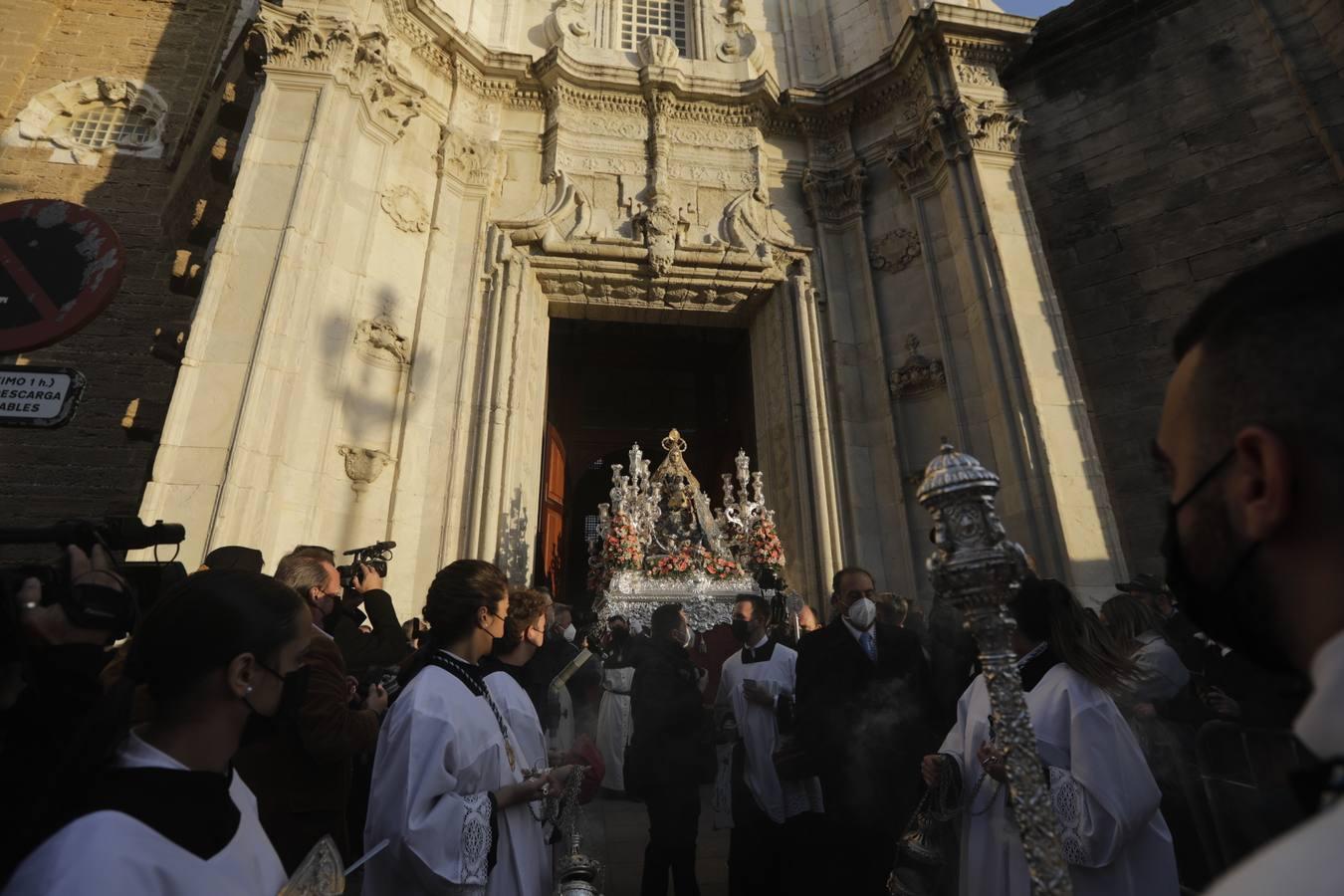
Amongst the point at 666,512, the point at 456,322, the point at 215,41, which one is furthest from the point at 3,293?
the point at 215,41

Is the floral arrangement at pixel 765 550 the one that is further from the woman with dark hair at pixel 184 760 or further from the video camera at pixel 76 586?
the video camera at pixel 76 586

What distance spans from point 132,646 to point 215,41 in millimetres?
16734

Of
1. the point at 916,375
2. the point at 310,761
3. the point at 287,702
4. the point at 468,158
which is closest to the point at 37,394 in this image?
the point at 310,761

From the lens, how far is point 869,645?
3680 millimetres

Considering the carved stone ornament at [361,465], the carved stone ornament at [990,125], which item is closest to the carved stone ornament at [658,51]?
the carved stone ornament at [990,125]

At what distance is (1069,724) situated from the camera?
7.30 ft

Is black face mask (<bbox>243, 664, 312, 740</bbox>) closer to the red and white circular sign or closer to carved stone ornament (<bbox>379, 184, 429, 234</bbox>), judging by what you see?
the red and white circular sign

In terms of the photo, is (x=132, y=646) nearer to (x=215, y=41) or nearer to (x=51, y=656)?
(x=51, y=656)

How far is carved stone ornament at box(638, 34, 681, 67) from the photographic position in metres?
10.4

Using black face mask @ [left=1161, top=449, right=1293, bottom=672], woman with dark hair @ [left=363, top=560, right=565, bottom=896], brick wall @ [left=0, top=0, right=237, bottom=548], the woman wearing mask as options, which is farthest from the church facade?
black face mask @ [left=1161, top=449, right=1293, bottom=672]

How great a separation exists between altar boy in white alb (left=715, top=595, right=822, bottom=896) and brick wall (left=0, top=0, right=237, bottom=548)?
905 centimetres

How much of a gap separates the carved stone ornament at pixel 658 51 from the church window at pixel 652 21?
0.87m

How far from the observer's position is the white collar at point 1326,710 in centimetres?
69

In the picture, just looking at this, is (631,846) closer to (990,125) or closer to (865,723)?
(865,723)
